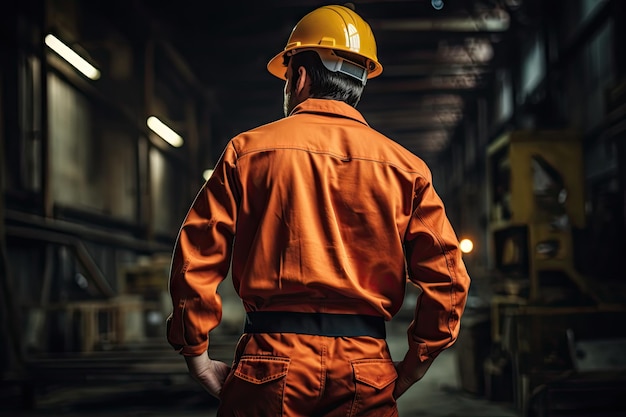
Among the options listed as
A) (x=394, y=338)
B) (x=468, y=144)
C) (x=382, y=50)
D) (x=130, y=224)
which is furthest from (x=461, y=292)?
(x=468, y=144)

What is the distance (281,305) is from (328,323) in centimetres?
12

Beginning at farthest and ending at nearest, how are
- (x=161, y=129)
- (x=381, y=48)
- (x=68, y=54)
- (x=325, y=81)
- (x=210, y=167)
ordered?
(x=210, y=167) < (x=381, y=48) < (x=161, y=129) < (x=68, y=54) < (x=325, y=81)

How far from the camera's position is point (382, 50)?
15633 mm

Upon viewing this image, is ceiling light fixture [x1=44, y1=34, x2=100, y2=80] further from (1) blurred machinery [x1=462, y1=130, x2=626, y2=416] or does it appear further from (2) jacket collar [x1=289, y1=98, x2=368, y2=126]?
(2) jacket collar [x1=289, y1=98, x2=368, y2=126]

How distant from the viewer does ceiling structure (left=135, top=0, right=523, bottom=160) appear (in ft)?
43.1

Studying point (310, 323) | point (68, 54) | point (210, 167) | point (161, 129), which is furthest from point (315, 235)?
point (210, 167)

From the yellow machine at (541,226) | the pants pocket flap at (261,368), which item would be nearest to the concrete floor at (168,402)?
the yellow machine at (541,226)

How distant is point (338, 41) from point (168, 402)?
5.35m

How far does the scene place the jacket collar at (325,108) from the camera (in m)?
1.94

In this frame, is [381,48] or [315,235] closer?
[315,235]

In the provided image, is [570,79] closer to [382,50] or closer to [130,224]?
[382,50]

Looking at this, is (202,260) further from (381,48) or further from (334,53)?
(381,48)

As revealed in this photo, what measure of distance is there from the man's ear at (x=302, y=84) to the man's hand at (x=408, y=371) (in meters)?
0.73

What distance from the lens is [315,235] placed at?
71.8 inches
